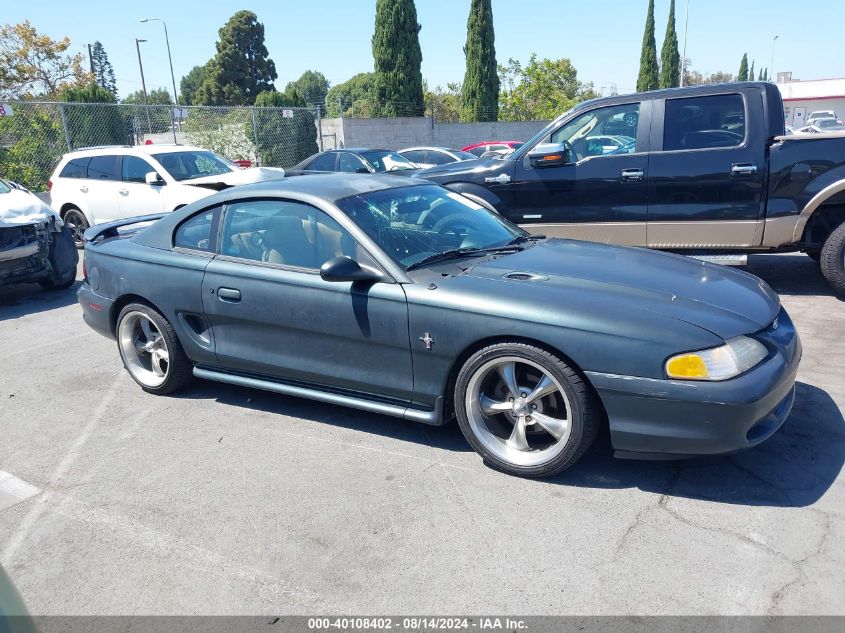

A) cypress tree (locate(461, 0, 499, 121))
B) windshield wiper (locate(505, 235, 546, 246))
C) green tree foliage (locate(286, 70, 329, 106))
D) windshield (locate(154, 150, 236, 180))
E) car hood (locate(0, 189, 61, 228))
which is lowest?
windshield wiper (locate(505, 235, 546, 246))

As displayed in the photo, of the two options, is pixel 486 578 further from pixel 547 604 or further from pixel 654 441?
pixel 654 441

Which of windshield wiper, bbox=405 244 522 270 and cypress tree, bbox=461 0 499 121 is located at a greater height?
cypress tree, bbox=461 0 499 121

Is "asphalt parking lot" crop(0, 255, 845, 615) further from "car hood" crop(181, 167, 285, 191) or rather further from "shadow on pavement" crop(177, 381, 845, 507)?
"car hood" crop(181, 167, 285, 191)

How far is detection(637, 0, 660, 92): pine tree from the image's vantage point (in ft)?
156

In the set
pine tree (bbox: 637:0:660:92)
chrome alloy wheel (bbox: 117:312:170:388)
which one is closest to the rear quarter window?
chrome alloy wheel (bbox: 117:312:170:388)

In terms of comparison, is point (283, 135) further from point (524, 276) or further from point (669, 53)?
point (669, 53)

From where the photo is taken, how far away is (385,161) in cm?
1405

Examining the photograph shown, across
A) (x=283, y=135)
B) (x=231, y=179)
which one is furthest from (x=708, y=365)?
(x=283, y=135)

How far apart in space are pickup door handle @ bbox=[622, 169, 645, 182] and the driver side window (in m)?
0.20

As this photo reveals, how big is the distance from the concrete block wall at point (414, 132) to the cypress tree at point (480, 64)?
315cm

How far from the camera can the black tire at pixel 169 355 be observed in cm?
469

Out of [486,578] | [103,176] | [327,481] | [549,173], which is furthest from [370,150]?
[486,578]

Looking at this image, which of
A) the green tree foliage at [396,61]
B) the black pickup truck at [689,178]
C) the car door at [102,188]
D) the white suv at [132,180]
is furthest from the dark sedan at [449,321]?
the green tree foliage at [396,61]

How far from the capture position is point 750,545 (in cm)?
288
